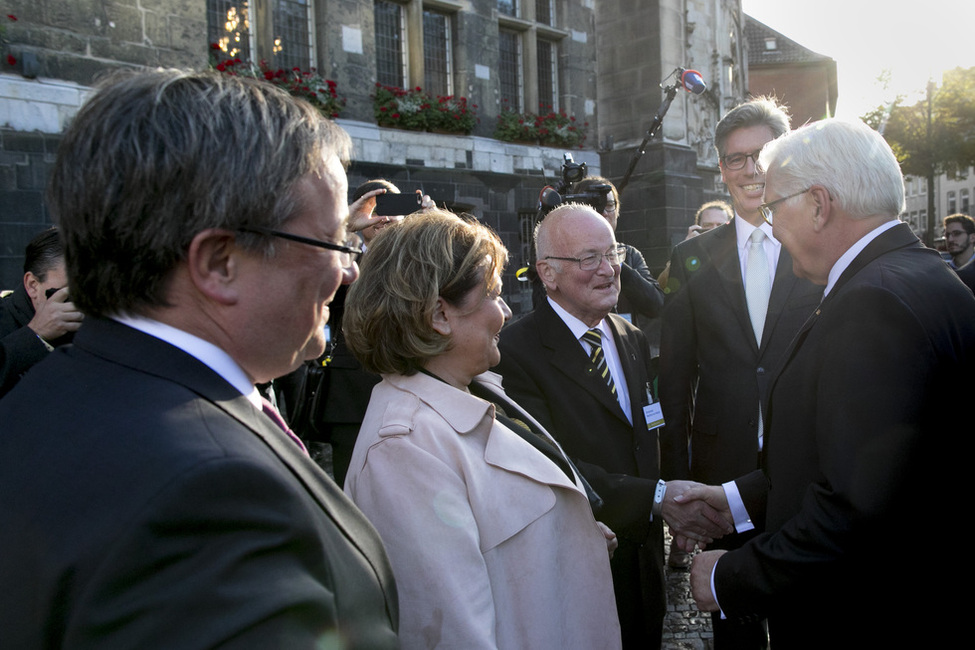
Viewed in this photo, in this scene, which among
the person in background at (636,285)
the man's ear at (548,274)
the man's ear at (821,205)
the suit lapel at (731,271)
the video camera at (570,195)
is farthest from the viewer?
the person in background at (636,285)

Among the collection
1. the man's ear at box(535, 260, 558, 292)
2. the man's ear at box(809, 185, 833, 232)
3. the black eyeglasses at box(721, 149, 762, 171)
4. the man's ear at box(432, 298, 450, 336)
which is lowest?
the man's ear at box(432, 298, 450, 336)

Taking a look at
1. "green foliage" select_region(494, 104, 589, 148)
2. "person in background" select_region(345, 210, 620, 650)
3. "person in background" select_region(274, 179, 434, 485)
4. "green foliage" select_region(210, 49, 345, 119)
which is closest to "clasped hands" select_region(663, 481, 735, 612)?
"person in background" select_region(345, 210, 620, 650)

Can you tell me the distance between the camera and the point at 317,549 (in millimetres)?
884

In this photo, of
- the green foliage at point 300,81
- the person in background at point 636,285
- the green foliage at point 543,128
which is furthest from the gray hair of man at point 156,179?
the green foliage at point 543,128

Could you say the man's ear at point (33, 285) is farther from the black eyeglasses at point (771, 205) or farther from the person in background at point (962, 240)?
the person in background at point (962, 240)

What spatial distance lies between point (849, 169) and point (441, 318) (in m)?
1.12

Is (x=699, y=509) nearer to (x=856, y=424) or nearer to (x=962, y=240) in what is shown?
(x=856, y=424)

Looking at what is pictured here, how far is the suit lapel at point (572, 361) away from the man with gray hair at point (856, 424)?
2.27 ft

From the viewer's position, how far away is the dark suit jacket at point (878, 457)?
1577mm

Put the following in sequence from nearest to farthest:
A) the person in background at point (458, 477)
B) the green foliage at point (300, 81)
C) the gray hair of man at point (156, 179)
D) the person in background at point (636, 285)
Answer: the gray hair of man at point (156, 179), the person in background at point (458, 477), the person in background at point (636, 285), the green foliage at point (300, 81)

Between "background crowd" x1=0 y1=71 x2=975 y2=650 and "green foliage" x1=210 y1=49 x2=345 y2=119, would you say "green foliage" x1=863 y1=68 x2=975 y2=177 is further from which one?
"background crowd" x1=0 y1=71 x2=975 y2=650

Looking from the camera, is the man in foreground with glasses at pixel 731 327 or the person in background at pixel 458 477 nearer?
the person in background at pixel 458 477

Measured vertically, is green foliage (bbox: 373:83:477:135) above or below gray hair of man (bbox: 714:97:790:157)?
above

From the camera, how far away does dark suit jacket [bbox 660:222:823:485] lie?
2875mm
